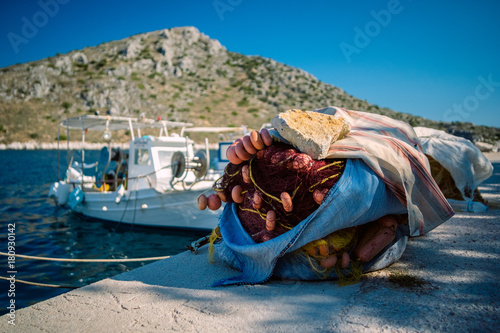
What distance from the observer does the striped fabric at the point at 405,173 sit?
116 inches

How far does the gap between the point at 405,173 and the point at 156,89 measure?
6856 centimetres

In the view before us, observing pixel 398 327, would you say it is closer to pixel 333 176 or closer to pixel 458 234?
pixel 333 176

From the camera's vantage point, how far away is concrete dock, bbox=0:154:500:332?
2.20 m

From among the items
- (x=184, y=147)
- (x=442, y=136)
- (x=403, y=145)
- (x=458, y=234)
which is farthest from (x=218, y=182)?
(x=184, y=147)

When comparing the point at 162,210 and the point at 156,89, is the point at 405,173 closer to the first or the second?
the point at 162,210

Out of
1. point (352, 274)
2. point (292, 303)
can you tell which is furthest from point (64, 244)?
point (352, 274)

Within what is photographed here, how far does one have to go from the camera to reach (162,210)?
368 inches

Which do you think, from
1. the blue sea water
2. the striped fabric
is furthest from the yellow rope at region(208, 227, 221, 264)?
the blue sea water

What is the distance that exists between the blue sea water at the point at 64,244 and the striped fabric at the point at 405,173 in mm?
5567

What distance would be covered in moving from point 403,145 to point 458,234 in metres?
1.87

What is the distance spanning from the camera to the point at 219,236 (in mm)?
3930

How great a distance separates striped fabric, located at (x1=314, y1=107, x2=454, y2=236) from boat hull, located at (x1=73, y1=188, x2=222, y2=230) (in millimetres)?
6079

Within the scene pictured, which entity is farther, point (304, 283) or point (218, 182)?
point (218, 182)

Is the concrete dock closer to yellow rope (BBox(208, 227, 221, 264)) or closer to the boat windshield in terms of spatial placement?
yellow rope (BBox(208, 227, 221, 264))
